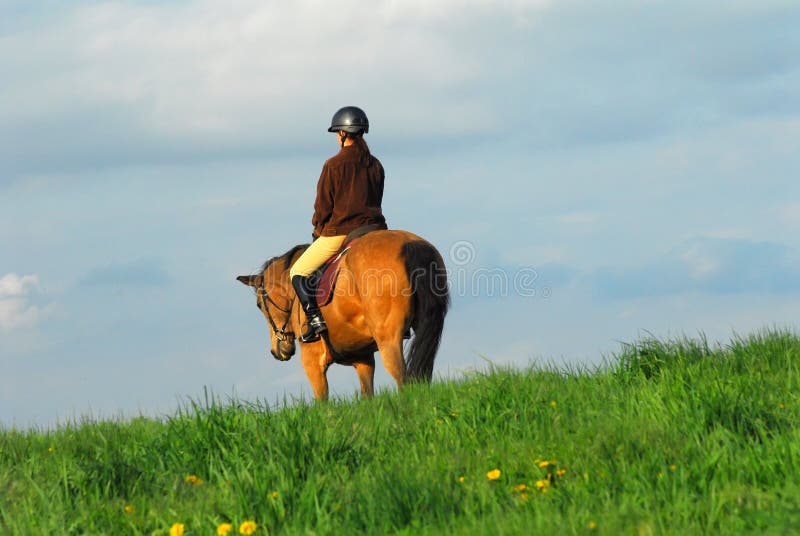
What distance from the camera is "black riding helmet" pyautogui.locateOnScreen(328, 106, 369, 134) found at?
11211 millimetres

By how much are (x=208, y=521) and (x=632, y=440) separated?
2.60m

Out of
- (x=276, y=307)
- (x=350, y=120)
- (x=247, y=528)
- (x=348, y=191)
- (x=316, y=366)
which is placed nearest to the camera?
(x=247, y=528)

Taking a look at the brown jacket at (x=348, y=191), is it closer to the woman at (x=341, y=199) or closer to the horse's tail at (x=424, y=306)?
the woman at (x=341, y=199)

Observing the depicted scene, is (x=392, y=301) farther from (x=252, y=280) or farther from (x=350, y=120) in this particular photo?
(x=252, y=280)

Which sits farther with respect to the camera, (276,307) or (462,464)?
(276,307)

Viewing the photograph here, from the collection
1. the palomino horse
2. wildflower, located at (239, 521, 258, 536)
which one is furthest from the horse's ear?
wildflower, located at (239, 521, 258, 536)

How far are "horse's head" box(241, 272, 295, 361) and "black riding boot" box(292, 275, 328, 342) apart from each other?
3.61 feet

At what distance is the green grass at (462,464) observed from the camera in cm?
469

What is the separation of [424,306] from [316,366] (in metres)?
2.28

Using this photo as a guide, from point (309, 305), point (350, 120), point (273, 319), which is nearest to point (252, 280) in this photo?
point (273, 319)

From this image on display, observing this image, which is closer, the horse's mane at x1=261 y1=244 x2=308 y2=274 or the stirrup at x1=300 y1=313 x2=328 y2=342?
the stirrup at x1=300 y1=313 x2=328 y2=342

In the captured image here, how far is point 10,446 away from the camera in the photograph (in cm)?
763

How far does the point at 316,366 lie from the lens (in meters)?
11.9

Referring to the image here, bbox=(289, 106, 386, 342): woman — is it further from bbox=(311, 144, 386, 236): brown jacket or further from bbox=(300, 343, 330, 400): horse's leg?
bbox=(300, 343, 330, 400): horse's leg
